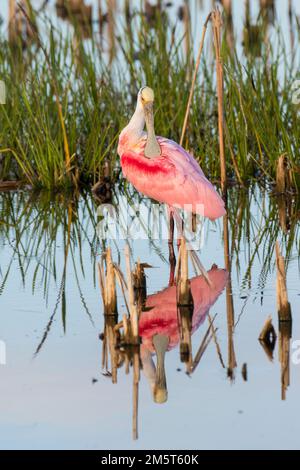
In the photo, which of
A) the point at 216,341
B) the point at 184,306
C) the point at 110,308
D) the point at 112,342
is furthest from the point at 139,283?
the point at 112,342

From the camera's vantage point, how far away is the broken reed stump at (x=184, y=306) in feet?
23.6

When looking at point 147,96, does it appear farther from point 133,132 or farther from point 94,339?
point 94,339

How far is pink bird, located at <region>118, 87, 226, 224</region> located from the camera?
381 inches

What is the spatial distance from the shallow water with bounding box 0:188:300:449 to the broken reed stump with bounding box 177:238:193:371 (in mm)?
65

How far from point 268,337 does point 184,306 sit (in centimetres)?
90

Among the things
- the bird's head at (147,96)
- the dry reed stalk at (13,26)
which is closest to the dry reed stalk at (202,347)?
the bird's head at (147,96)

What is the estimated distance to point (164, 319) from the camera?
25.7ft

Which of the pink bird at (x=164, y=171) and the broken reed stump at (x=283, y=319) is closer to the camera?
the broken reed stump at (x=283, y=319)

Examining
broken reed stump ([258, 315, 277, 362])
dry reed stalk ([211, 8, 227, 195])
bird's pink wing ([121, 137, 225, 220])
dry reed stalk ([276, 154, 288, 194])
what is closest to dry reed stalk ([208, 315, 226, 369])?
broken reed stump ([258, 315, 277, 362])

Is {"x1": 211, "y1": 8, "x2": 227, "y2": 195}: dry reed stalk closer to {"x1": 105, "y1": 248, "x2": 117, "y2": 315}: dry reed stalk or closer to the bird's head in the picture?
the bird's head

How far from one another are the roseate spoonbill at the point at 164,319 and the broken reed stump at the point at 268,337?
1.60 ft

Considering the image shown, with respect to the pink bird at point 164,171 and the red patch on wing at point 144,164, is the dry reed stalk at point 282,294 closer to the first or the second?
the pink bird at point 164,171
